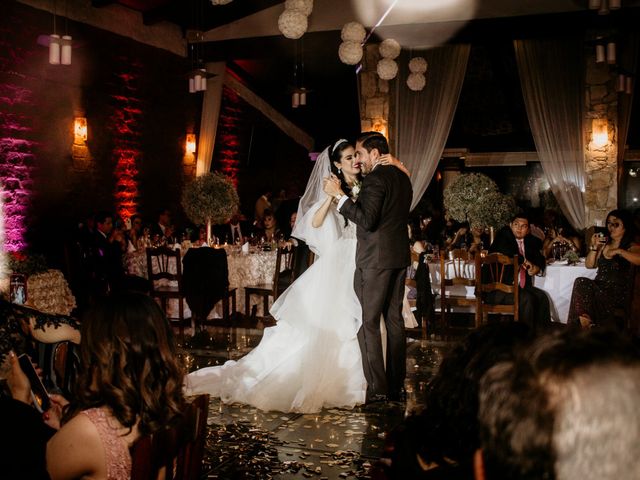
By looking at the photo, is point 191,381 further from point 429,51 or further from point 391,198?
point 429,51

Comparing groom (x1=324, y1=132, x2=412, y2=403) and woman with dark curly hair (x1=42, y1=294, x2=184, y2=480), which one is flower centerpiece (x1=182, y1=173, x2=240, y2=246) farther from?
woman with dark curly hair (x1=42, y1=294, x2=184, y2=480)

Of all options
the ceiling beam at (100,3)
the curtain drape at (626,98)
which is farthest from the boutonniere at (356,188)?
the ceiling beam at (100,3)

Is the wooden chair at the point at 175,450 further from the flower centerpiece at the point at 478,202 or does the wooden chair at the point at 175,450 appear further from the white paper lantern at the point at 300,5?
the white paper lantern at the point at 300,5

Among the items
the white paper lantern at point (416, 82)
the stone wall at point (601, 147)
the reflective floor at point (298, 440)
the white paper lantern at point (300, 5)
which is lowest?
the reflective floor at point (298, 440)

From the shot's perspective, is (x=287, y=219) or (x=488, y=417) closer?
(x=488, y=417)

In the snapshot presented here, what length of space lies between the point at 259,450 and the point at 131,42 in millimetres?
8099

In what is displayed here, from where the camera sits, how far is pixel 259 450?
353 centimetres

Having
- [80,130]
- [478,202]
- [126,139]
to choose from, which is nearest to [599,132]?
[478,202]

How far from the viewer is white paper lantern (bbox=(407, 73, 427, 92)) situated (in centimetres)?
914

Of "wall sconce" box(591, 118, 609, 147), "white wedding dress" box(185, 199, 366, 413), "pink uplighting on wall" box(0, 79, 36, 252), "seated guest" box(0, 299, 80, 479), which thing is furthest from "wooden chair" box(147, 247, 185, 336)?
"wall sconce" box(591, 118, 609, 147)

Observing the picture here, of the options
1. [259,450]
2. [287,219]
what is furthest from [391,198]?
[287,219]

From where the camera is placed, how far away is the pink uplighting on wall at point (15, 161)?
7.84m

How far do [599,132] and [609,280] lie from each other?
3.82 metres

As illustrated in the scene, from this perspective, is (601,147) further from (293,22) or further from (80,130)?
(80,130)
